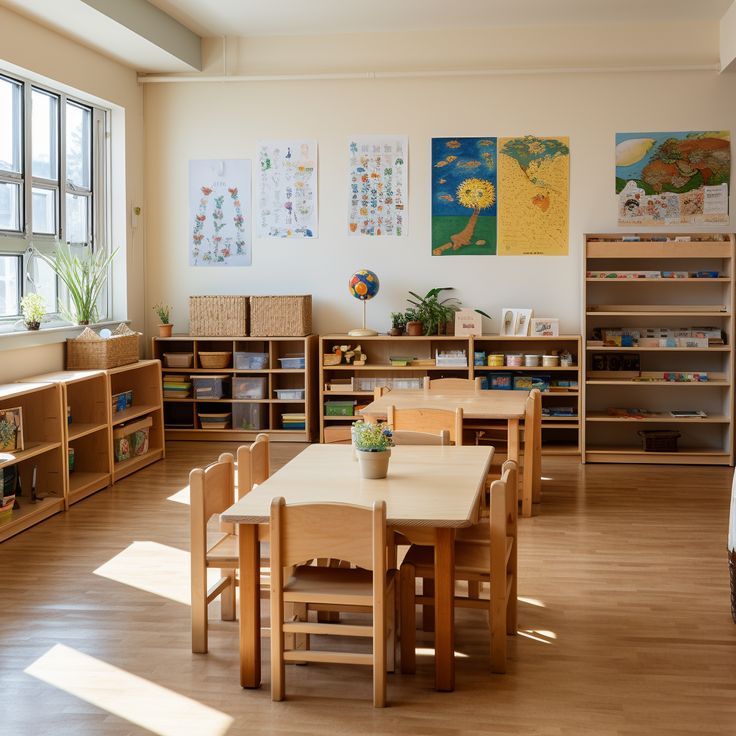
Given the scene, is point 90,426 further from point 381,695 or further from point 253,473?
point 381,695

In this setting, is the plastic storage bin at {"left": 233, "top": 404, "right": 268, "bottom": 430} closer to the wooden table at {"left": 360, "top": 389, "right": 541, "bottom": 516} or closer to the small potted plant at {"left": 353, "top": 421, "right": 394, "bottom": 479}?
the wooden table at {"left": 360, "top": 389, "right": 541, "bottom": 516}

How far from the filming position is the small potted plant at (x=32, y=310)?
6723mm

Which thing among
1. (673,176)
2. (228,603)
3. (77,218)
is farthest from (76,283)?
(673,176)

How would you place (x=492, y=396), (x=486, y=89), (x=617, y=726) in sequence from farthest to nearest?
(x=486, y=89), (x=492, y=396), (x=617, y=726)

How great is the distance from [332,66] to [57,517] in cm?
463

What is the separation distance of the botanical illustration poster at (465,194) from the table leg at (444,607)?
5.38 m

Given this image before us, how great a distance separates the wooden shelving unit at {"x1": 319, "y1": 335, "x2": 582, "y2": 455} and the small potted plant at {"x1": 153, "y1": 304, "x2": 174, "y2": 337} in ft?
4.60

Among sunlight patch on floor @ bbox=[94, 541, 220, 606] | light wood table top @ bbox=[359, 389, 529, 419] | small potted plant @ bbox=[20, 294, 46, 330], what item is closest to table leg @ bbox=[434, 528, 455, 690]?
sunlight patch on floor @ bbox=[94, 541, 220, 606]

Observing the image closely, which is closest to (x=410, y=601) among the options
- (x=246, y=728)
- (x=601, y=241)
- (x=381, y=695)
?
(x=381, y=695)

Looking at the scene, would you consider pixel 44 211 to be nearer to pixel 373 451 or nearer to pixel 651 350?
pixel 373 451

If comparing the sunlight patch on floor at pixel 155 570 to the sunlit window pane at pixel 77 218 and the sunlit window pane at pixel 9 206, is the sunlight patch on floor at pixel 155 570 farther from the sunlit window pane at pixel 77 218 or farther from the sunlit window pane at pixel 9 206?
the sunlit window pane at pixel 77 218

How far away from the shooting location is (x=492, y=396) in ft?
21.1

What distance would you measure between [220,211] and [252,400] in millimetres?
1738

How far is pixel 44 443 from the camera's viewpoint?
6117 millimetres
